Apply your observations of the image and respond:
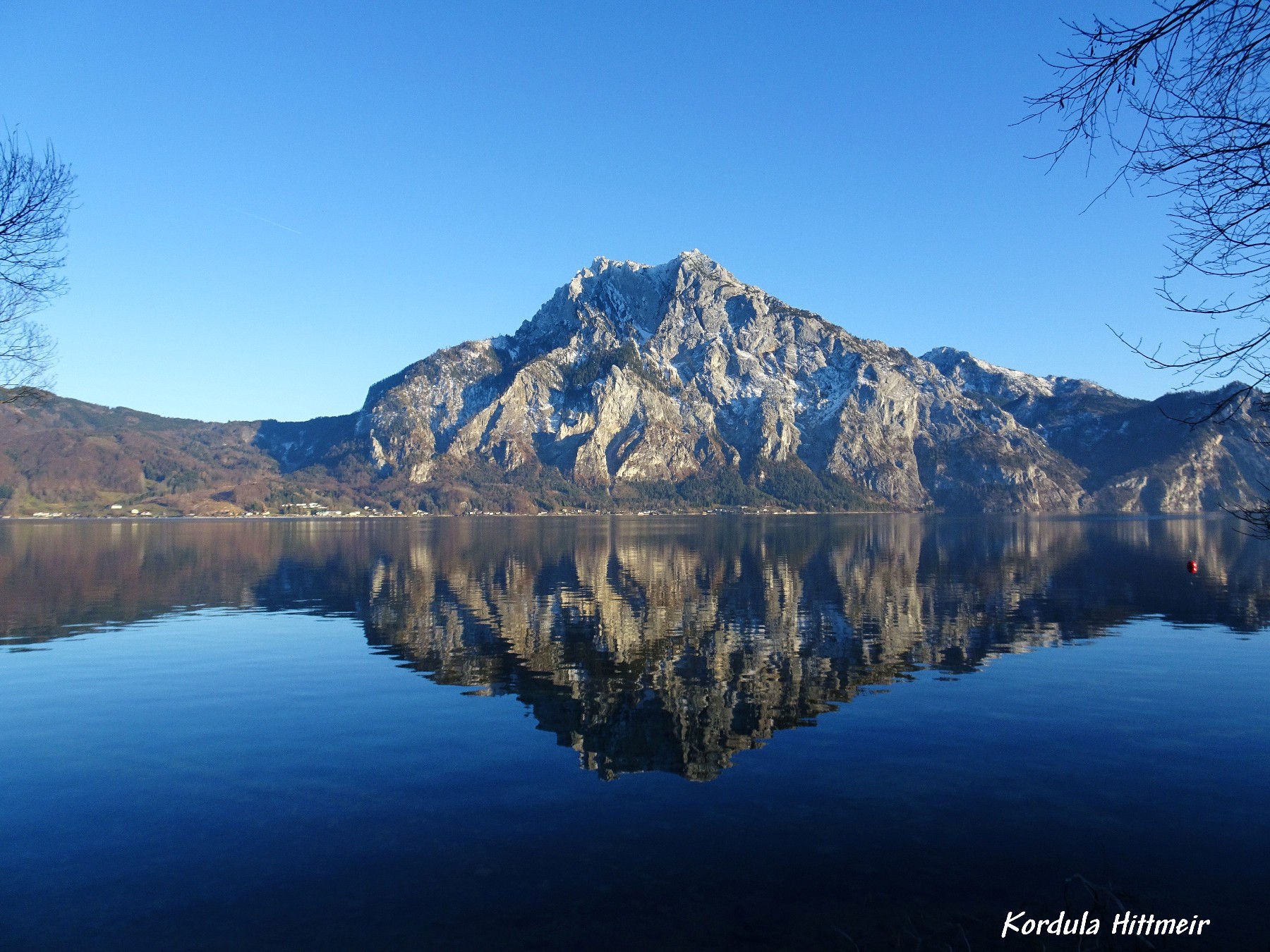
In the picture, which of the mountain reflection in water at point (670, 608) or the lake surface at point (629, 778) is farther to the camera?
the mountain reflection in water at point (670, 608)

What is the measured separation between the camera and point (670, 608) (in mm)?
57875

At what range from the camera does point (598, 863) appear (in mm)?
16797

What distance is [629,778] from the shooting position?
73.4 feet

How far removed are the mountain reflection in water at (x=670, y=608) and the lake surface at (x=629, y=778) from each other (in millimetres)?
429

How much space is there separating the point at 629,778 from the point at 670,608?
35651 mm

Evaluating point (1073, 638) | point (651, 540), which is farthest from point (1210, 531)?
point (1073, 638)

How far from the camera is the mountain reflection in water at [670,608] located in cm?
3083

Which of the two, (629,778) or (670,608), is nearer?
(629,778)

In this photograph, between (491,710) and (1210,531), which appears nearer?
(491,710)

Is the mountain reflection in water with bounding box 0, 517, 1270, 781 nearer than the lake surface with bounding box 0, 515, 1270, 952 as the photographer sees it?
No

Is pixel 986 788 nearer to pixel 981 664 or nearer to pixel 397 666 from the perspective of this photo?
pixel 981 664

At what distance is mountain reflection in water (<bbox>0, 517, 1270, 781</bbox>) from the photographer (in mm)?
30828

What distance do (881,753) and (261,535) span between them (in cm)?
17945

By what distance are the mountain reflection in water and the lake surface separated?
0.43m
